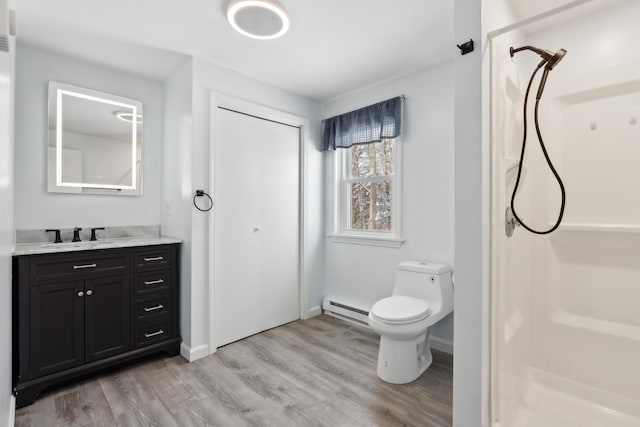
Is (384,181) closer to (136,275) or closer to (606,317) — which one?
(606,317)

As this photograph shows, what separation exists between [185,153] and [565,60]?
277 cm

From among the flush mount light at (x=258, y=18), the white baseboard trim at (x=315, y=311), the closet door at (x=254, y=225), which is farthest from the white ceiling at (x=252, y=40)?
the white baseboard trim at (x=315, y=311)

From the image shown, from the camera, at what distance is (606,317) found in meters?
1.83

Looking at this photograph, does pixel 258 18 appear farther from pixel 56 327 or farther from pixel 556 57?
pixel 56 327

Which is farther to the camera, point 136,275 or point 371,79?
point 371,79

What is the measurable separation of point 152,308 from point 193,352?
475mm

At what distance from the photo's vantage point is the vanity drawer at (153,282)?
2.34 metres

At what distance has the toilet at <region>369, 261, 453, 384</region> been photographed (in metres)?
2.01

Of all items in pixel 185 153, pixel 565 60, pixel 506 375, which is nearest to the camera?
pixel 506 375

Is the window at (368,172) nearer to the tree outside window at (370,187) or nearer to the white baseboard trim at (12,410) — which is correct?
the tree outside window at (370,187)

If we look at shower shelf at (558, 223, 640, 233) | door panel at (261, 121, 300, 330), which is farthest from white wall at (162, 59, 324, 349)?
shower shelf at (558, 223, 640, 233)

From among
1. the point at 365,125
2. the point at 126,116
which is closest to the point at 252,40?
the point at 365,125

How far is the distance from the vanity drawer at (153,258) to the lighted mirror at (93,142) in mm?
725

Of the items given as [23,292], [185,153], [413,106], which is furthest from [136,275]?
[413,106]
